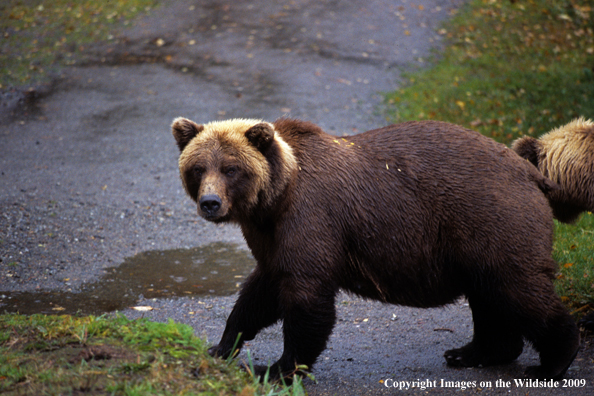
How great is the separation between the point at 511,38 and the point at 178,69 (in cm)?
905

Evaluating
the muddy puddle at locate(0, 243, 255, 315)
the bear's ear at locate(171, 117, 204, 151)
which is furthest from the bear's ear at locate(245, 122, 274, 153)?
the muddy puddle at locate(0, 243, 255, 315)

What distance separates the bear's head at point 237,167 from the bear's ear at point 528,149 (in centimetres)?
243

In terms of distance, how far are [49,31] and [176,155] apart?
24.5 ft

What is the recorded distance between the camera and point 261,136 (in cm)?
462

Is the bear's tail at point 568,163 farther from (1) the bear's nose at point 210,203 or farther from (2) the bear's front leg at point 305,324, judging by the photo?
(1) the bear's nose at point 210,203

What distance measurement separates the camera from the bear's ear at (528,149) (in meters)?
5.80

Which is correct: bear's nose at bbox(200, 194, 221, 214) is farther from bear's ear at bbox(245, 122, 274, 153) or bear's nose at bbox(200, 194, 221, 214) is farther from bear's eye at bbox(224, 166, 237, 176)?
bear's ear at bbox(245, 122, 274, 153)

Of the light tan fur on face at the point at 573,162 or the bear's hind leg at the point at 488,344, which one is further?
the light tan fur on face at the point at 573,162

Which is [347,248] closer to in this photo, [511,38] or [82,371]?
[82,371]

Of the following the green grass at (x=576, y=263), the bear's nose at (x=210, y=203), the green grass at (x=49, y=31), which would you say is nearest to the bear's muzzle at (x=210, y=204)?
the bear's nose at (x=210, y=203)

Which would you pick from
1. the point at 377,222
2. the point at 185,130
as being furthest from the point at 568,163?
the point at 185,130

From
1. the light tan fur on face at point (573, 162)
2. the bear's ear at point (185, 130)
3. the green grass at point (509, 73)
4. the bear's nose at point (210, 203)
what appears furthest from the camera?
the green grass at point (509, 73)

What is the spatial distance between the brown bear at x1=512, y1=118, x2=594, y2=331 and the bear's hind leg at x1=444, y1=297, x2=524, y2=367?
3.25 ft

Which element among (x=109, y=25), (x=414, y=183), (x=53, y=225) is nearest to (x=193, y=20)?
(x=109, y=25)
